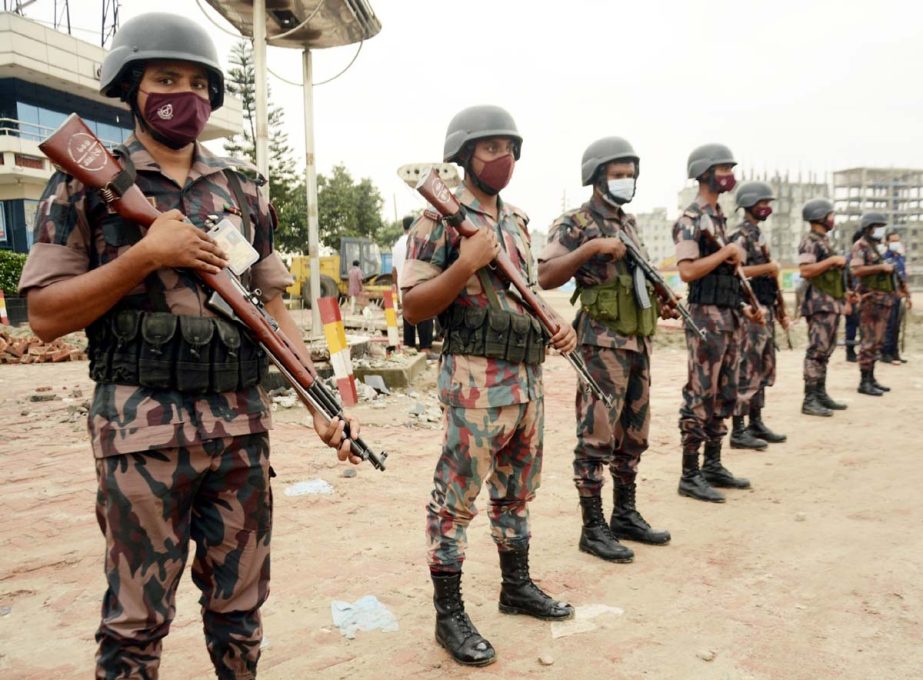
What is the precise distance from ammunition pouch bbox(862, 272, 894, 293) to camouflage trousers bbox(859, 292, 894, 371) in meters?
0.07

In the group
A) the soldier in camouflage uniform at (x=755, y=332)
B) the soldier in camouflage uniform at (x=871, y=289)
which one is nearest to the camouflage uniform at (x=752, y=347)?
the soldier in camouflage uniform at (x=755, y=332)

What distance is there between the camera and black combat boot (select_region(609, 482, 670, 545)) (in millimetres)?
3779

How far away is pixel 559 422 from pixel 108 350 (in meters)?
5.52

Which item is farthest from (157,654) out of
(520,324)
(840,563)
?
(840,563)

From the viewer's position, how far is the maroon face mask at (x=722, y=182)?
4.70 metres

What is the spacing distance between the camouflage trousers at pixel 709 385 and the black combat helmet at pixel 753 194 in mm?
1754

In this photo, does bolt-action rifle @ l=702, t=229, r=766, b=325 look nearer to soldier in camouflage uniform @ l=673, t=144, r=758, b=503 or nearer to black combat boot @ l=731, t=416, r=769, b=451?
soldier in camouflage uniform @ l=673, t=144, r=758, b=503

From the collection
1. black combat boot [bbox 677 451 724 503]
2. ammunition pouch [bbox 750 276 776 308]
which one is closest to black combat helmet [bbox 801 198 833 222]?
ammunition pouch [bbox 750 276 776 308]

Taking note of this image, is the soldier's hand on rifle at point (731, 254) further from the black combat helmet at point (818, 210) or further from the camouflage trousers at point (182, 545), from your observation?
the camouflage trousers at point (182, 545)

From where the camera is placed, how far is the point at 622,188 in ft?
12.1

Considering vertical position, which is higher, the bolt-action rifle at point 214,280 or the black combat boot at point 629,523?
the bolt-action rifle at point 214,280

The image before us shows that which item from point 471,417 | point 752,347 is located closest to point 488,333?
point 471,417

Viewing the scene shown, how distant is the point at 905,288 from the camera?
10133 millimetres

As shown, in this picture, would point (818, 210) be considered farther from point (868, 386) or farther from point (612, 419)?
point (612, 419)
